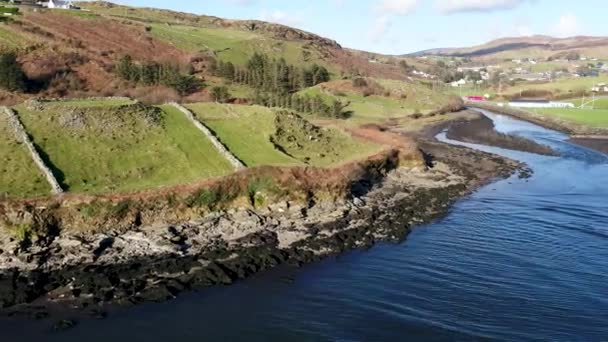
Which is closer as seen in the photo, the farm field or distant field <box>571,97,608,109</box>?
the farm field

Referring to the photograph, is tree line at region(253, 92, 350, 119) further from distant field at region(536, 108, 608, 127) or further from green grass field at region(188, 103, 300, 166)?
distant field at region(536, 108, 608, 127)

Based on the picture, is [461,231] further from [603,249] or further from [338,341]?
[338,341]

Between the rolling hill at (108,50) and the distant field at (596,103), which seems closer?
the rolling hill at (108,50)

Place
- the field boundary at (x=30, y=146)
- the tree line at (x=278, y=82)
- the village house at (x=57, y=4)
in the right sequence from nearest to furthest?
the field boundary at (x=30, y=146) → the tree line at (x=278, y=82) → the village house at (x=57, y=4)

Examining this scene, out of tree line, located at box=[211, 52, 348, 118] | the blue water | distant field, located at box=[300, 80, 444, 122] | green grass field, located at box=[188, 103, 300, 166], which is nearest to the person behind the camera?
the blue water

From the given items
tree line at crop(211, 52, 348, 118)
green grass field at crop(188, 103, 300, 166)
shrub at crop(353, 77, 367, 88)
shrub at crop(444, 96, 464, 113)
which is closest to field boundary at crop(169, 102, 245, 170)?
green grass field at crop(188, 103, 300, 166)

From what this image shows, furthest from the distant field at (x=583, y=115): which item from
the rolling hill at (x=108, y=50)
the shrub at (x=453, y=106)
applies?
Answer: the rolling hill at (x=108, y=50)

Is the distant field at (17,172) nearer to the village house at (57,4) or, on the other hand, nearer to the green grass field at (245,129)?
the green grass field at (245,129)
